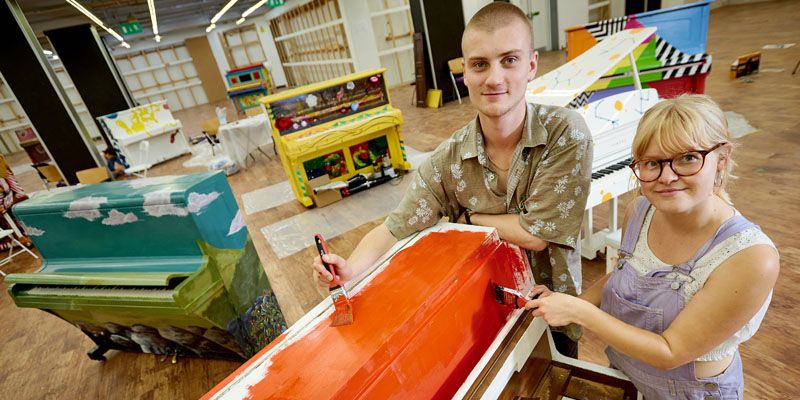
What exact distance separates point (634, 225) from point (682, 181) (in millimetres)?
285

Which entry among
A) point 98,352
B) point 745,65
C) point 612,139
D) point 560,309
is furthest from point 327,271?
point 745,65

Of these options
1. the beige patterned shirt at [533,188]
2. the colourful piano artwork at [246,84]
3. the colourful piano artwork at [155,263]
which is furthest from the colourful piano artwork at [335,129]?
the colourful piano artwork at [246,84]

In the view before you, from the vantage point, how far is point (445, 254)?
1000 millimetres

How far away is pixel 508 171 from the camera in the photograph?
1241mm

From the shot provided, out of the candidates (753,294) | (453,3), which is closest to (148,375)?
(753,294)

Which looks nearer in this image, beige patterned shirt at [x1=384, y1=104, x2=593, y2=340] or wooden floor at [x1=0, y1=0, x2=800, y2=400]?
beige patterned shirt at [x1=384, y1=104, x2=593, y2=340]

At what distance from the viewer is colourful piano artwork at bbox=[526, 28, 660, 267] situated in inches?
86.6

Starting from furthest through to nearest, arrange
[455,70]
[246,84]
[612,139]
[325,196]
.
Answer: [246,84] < [455,70] < [325,196] < [612,139]

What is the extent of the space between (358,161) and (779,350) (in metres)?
4.43

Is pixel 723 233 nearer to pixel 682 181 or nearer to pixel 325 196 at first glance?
pixel 682 181

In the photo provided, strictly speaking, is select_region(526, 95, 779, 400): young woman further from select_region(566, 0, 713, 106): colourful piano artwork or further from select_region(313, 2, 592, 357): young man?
select_region(566, 0, 713, 106): colourful piano artwork

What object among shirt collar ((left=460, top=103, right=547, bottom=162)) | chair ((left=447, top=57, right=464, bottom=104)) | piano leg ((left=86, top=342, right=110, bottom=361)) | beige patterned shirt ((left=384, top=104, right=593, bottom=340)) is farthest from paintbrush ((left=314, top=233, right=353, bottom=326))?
chair ((left=447, top=57, right=464, bottom=104))

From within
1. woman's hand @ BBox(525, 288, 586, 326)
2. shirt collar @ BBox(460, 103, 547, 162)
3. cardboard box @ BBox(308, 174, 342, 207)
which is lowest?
cardboard box @ BBox(308, 174, 342, 207)

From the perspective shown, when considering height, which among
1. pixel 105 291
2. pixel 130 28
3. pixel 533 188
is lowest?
pixel 105 291
